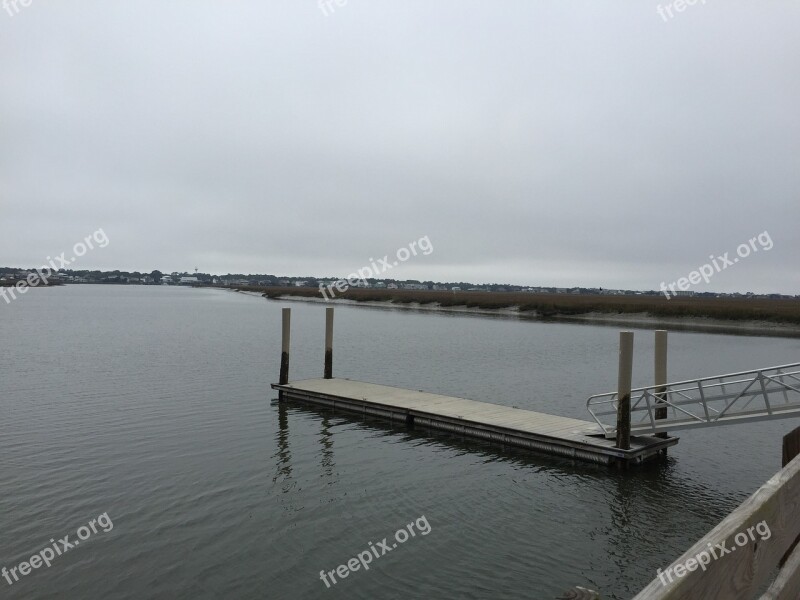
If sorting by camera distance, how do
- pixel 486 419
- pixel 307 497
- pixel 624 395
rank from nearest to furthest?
pixel 307 497, pixel 624 395, pixel 486 419

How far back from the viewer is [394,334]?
51250 mm

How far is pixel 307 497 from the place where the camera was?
39.7 ft

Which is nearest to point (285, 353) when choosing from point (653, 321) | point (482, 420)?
point (482, 420)

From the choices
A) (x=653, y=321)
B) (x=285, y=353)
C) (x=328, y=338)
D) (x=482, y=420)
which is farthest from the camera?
(x=653, y=321)

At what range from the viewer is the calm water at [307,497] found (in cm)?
898

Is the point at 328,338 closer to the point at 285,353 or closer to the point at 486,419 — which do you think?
the point at 285,353

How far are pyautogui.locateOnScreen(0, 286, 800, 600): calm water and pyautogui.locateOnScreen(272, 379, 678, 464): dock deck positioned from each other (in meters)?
0.44

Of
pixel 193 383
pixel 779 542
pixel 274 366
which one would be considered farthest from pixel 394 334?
pixel 779 542

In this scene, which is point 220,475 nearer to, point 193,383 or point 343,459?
point 343,459

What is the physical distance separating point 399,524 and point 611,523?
4073 millimetres

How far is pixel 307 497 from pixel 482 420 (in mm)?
6217

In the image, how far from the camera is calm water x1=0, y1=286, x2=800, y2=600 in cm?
898

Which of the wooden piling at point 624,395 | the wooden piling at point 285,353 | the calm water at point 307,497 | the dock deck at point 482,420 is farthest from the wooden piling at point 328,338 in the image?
the wooden piling at point 624,395

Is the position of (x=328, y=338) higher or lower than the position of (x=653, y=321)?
lower
